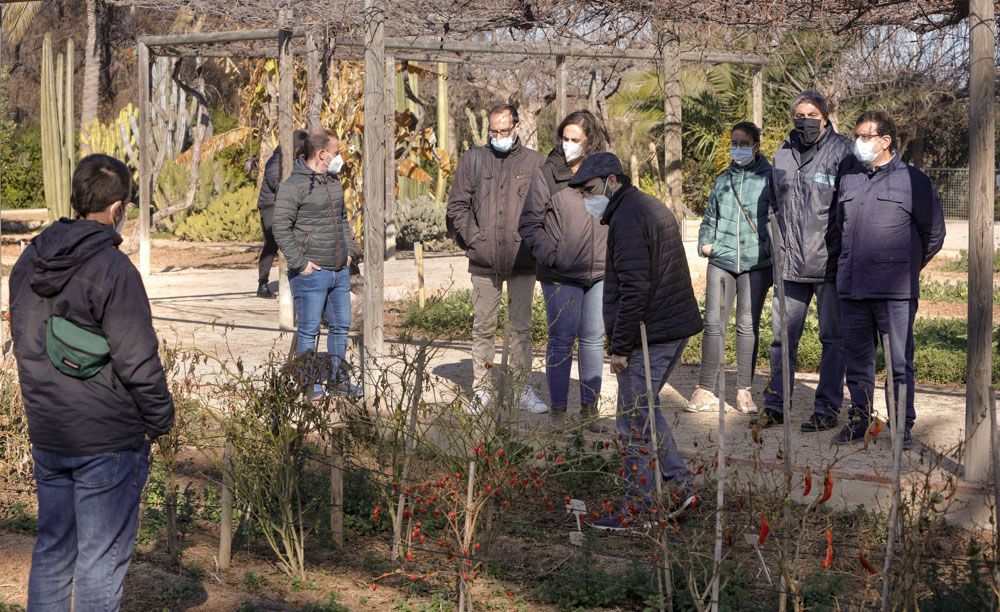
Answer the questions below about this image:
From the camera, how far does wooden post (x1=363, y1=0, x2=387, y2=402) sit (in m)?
7.37

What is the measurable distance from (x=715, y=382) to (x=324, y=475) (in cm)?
285

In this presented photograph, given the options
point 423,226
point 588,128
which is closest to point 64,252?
point 588,128

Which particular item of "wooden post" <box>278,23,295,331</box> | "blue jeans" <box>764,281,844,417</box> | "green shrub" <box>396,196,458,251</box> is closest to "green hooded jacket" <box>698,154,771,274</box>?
"blue jeans" <box>764,281,844,417</box>

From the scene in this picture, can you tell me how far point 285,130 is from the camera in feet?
33.4

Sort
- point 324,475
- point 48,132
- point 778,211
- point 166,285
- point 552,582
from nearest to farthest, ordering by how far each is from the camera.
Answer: point 552,582 → point 324,475 → point 778,211 → point 166,285 → point 48,132

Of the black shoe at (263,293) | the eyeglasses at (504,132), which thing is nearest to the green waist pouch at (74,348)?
the eyeglasses at (504,132)

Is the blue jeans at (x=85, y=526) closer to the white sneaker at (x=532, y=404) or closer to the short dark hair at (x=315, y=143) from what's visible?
the white sneaker at (x=532, y=404)

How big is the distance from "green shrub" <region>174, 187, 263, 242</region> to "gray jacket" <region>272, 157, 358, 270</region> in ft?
52.1

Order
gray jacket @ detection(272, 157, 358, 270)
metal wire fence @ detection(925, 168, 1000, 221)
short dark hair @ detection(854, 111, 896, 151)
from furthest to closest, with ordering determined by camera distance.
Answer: metal wire fence @ detection(925, 168, 1000, 221), gray jacket @ detection(272, 157, 358, 270), short dark hair @ detection(854, 111, 896, 151)

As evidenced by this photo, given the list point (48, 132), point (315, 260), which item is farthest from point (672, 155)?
point (48, 132)

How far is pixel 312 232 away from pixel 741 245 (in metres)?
2.49

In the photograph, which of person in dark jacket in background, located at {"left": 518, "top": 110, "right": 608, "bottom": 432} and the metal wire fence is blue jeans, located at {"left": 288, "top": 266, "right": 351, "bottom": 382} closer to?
person in dark jacket in background, located at {"left": 518, "top": 110, "right": 608, "bottom": 432}

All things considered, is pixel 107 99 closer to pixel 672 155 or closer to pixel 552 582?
pixel 672 155

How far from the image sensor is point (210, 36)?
11742mm
